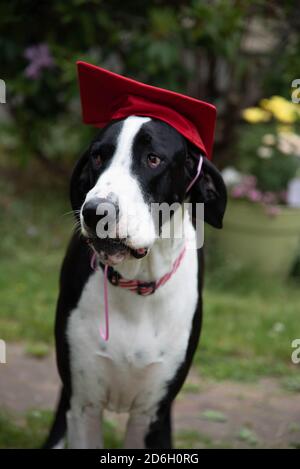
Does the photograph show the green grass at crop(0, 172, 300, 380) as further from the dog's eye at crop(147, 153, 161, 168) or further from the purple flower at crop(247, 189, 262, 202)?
the dog's eye at crop(147, 153, 161, 168)

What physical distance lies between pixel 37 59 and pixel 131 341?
3629mm

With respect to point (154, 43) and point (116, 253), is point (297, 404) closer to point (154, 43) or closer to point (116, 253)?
point (116, 253)

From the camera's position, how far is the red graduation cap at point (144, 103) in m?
2.45

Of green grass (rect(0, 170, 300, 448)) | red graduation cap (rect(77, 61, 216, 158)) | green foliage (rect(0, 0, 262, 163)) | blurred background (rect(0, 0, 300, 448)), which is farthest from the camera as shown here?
green foliage (rect(0, 0, 262, 163))

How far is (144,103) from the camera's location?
8.07ft

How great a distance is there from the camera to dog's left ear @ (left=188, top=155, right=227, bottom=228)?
2.58 m

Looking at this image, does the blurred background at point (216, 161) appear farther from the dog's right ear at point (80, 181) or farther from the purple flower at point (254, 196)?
the dog's right ear at point (80, 181)

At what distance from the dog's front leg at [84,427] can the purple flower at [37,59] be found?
11.4ft

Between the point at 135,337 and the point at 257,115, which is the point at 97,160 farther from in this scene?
the point at 257,115

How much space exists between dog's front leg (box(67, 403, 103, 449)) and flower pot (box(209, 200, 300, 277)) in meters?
2.89

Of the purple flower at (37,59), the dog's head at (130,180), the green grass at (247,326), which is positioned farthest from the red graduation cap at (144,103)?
the purple flower at (37,59)

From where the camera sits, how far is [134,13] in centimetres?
573

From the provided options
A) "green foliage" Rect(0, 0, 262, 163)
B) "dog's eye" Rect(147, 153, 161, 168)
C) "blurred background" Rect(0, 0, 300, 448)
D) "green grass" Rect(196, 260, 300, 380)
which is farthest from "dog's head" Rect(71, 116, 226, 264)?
"green foliage" Rect(0, 0, 262, 163)

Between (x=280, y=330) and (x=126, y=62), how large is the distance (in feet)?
7.78
